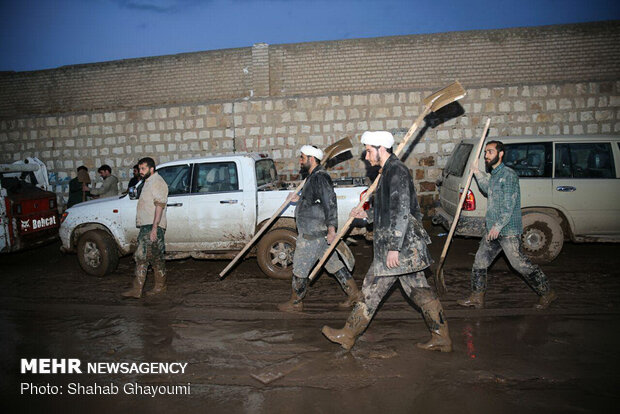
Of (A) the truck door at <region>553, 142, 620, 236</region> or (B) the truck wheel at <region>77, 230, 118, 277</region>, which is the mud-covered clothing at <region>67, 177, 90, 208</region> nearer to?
(B) the truck wheel at <region>77, 230, 118, 277</region>

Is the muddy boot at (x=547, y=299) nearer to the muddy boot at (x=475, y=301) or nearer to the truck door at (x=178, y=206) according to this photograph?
the muddy boot at (x=475, y=301)

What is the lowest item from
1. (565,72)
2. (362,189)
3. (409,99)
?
(362,189)

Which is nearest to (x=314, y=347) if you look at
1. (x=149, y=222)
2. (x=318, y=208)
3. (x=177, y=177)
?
(x=318, y=208)

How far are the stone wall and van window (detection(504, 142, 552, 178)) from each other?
3309 mm

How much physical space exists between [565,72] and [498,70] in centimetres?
226

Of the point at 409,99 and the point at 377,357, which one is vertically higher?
the point at 409,99

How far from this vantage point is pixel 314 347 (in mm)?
4332

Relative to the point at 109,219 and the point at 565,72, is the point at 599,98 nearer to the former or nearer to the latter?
the point at 565,72

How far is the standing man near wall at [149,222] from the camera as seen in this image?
584 centimetres

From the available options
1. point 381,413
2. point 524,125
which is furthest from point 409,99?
point 381,413

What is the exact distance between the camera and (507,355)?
403cm

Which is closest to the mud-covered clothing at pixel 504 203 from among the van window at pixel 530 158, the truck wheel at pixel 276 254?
the van window at pixel 530 158

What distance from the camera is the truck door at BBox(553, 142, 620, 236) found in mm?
6859

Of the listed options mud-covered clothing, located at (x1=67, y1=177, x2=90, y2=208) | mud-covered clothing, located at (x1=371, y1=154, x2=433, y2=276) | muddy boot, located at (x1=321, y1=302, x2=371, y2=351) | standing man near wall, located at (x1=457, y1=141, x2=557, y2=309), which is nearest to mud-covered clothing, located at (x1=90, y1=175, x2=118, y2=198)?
mud-covered clothing, located at (x1=67, y1=177, x2=90, y2=208)
